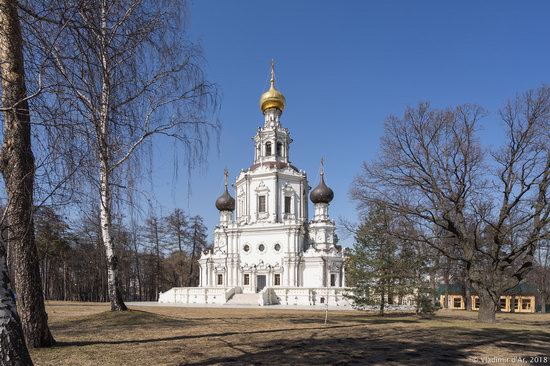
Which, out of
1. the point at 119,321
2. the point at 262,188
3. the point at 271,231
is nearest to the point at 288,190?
the point at 262,188

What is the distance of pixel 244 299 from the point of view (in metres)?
41.8

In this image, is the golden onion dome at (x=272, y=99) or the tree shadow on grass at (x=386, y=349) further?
the golden onion dome at (x=272, y=99)

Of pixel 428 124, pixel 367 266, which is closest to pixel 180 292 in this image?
pixel 367 266

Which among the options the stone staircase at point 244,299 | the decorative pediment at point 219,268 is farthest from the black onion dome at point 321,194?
the stone staircase at point 244,299

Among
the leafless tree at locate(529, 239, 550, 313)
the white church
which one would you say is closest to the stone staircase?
the white church

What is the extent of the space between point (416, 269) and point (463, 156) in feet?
27.8

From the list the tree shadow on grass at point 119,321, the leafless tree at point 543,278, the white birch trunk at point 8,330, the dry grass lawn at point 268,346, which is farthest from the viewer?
the leafless tree at point 543,278

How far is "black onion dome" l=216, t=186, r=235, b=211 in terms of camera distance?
5728 cm

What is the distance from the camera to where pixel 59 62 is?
16.4 feet

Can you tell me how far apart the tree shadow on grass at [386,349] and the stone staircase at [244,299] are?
30.1 metres

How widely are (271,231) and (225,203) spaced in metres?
9.49

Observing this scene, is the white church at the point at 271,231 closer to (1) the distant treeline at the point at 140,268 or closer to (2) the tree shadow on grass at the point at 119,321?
(1) the distant treeline at the point at 140,268

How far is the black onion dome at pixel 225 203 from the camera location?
57.3 meters

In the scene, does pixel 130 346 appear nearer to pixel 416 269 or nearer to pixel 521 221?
pixel 521 221
